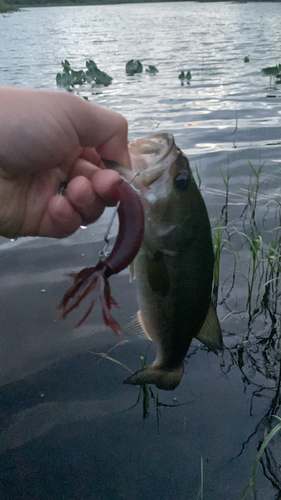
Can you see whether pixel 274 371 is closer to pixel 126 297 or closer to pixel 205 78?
pixel 126 297

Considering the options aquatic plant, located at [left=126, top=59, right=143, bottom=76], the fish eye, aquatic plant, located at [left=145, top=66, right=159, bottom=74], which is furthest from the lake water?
aquatic plant, located at [left=126, top=59, right=143, bottom=76]

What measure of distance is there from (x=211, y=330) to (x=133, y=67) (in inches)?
579

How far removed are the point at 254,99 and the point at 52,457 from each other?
10347mm

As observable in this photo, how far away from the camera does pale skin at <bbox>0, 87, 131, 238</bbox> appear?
2088mm

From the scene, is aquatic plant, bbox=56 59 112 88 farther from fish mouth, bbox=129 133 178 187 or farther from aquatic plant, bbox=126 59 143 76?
fish mouth, bbox=129 133 178 187

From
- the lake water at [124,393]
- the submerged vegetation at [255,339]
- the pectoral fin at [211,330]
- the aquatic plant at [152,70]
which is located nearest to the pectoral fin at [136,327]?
the pectoral fin at [211,330]

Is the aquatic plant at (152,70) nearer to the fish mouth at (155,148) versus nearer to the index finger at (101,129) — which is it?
the index finger at (101,129)

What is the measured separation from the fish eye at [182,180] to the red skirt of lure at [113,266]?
28 cm

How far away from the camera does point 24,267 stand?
167 inches

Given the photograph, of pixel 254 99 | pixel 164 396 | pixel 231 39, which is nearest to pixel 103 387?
pixel 164 396

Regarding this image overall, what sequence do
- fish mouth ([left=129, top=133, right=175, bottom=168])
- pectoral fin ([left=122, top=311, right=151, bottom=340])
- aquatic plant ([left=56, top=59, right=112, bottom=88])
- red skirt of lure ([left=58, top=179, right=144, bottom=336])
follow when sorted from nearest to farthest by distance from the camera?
red skirt of lure ([left=58, top=179, right=144, bottom=336]) → fish mouth ([left=129, top=133, right=175, bottom=168]) → pectoral fin ([left=122, top=311, right=151, bottom=340]) → aquatic plant ([left=56, top=59, right=112, bottom=88])

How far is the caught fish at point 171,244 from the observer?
6.05 ft

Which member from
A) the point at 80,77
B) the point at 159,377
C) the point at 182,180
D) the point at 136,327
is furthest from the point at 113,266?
the point at 80,77

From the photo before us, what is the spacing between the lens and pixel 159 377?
2156 millimetres
